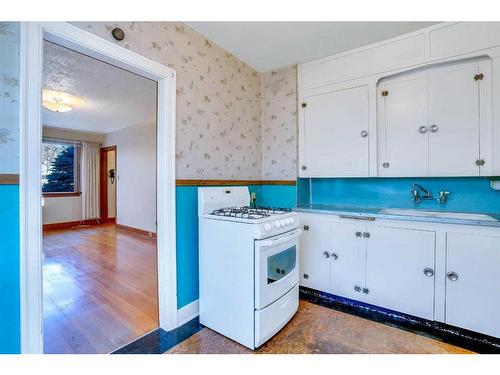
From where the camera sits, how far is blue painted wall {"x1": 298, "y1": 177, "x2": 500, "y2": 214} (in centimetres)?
206

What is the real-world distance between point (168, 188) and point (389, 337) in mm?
1943

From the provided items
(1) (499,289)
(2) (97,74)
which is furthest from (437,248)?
(2) (97,74)

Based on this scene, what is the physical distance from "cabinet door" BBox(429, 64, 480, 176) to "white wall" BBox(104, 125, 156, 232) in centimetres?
445

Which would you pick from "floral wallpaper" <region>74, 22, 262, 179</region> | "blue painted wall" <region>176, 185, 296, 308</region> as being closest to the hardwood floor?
"blue painted wall" <region>176, 185, 296, 308</region>

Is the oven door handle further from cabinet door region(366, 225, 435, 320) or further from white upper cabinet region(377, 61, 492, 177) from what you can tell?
white upper cabinet region(377, 61, 492, 177)

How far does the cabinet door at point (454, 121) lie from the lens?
6.22 ft

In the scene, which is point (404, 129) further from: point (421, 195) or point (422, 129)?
point (421, 195)

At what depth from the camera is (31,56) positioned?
120cm

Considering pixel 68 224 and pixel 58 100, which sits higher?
pixel 58 100

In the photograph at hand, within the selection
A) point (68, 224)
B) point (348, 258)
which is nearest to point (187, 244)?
point (348, 258)

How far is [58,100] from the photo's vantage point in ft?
11.4

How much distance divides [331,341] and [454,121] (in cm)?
196

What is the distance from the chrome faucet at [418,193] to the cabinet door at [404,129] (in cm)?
25

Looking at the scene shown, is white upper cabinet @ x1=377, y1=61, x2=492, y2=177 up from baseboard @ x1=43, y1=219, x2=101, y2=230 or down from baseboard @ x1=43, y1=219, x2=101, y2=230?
up
